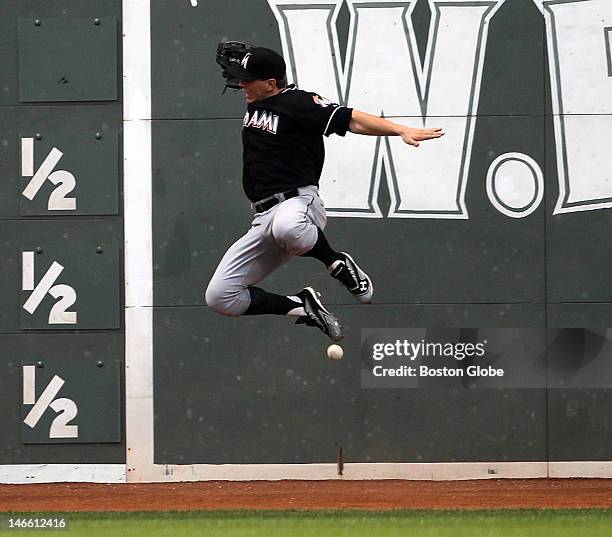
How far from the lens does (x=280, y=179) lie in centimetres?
704

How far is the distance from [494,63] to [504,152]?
784 mm

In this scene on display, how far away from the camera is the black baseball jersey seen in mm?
6777

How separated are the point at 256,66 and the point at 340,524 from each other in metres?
3.43

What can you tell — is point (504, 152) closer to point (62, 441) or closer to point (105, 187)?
point (105, 187)

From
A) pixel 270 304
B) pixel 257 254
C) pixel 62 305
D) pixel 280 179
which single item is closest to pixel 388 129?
pixel 280 179

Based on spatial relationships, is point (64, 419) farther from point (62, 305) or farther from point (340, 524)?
point (340, 524)

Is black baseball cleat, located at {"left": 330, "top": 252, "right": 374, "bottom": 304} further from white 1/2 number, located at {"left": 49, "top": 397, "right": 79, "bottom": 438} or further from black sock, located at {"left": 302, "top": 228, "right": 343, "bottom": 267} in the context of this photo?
white 1/2 number, located at {"left": 49, "top": 397, "right": 79, "bottom": 438}

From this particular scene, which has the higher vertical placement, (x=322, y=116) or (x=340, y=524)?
(x=322, y=116)

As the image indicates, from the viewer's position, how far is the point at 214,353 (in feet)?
34.5

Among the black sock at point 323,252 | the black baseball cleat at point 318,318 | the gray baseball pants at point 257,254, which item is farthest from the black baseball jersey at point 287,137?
the black baseball cleat at point 318,318

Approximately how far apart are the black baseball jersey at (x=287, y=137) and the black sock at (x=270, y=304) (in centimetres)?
59

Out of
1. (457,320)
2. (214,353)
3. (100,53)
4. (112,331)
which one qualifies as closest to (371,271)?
(457,320)

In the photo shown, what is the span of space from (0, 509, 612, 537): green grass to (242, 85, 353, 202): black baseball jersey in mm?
2389

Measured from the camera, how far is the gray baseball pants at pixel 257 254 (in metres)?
6.90
